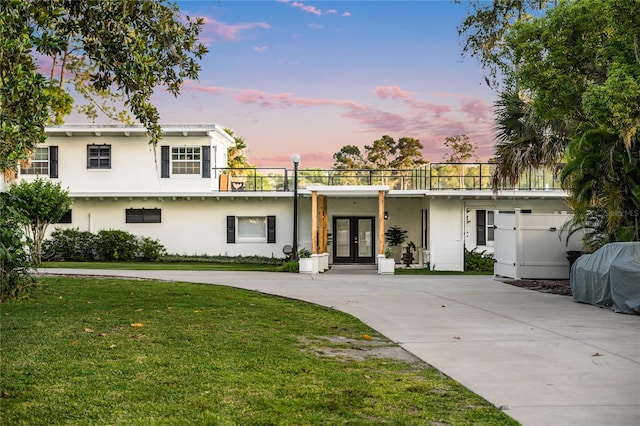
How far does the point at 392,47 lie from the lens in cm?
2666

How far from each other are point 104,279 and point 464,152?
104 ft

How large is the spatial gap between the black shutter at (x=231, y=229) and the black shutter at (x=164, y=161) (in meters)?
3.40

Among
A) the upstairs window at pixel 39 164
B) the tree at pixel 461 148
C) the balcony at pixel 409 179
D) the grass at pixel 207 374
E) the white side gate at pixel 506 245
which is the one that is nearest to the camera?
the grass at pixel 207 374

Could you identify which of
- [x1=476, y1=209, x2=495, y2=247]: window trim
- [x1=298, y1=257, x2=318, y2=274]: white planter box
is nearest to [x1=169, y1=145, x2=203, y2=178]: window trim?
[x1=298, y1=257, x2=318, y2=274]: white planter box

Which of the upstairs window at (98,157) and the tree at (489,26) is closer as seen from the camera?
the tree at (489,26)

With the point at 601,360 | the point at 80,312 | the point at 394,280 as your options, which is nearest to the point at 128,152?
the point at 394,280

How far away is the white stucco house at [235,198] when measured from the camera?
30141mm

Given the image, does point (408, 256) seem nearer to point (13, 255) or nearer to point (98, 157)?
point (98, 157)

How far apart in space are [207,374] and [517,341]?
4590 mm

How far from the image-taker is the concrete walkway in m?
6.25

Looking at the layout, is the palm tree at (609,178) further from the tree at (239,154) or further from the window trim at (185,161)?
the tree at (239,154)

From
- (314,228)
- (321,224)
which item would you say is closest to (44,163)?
(321,224)

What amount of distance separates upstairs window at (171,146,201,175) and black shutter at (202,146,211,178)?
10.7 inches

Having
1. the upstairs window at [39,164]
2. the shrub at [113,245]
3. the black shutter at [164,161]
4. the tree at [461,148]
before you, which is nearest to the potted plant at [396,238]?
the black shutter at [164,161]
